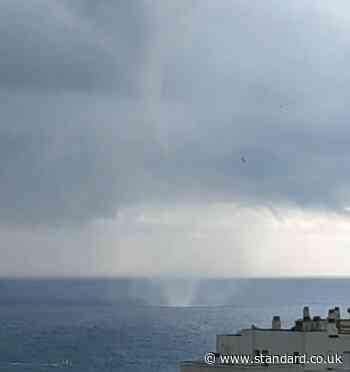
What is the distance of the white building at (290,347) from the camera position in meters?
52.3

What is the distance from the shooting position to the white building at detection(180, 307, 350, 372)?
172ft

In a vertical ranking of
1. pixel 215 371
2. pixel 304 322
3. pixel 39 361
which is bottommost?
pixel 215 371

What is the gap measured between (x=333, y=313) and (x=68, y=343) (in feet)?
444

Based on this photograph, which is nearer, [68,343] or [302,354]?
[302,354]

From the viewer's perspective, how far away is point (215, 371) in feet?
168

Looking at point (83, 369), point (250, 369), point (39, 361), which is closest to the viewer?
point (250, 369)

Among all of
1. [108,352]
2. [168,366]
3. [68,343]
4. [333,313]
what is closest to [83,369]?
[168,366]

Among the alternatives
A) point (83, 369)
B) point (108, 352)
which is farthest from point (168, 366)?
point (108, 352)

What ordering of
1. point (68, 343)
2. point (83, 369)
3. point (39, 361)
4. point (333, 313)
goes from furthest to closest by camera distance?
point (68, 343) → point (39, 361) → point (83, 369) → point (333, 313)

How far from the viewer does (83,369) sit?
14675 centimetres

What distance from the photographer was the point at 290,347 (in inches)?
2173

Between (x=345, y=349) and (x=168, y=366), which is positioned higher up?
(x=168, y=366)

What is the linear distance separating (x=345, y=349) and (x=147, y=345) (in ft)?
454

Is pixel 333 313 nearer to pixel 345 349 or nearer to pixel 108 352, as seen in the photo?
pixel 345 349
